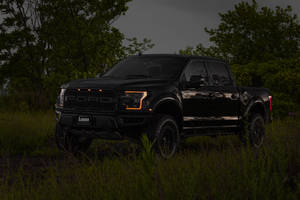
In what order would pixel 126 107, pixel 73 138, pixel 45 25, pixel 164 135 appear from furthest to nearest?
pixel 45 25 < pixel 73 138 < pixel 164 135 < pixel 126 107

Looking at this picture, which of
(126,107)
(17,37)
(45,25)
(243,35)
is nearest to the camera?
(126,107)

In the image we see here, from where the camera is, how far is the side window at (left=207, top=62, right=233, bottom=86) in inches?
397

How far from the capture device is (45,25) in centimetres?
2081

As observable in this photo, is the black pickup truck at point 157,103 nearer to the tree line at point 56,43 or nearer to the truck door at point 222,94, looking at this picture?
the truck door at point 222,94

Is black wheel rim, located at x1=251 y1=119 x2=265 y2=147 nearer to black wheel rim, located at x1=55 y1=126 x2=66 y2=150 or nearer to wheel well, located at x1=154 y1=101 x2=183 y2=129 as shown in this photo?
wheel well, located at x1=154 y1=101 x2=183 y2=129

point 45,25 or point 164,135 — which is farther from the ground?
point 45,25

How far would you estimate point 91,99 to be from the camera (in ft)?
26.8

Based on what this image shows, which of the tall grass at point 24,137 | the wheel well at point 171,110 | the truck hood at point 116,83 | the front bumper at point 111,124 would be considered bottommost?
the tall grass at point 24,137

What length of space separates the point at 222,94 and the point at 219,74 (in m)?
0.52

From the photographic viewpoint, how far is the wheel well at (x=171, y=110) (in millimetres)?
8531

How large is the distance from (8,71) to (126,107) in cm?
1341

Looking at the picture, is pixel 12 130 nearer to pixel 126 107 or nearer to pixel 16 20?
pixel 126 107

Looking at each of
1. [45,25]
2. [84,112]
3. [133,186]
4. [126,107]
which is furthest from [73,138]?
[45,25]

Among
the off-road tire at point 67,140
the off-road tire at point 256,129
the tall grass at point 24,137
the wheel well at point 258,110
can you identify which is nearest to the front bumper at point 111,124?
the off-road tire at point 67,140
